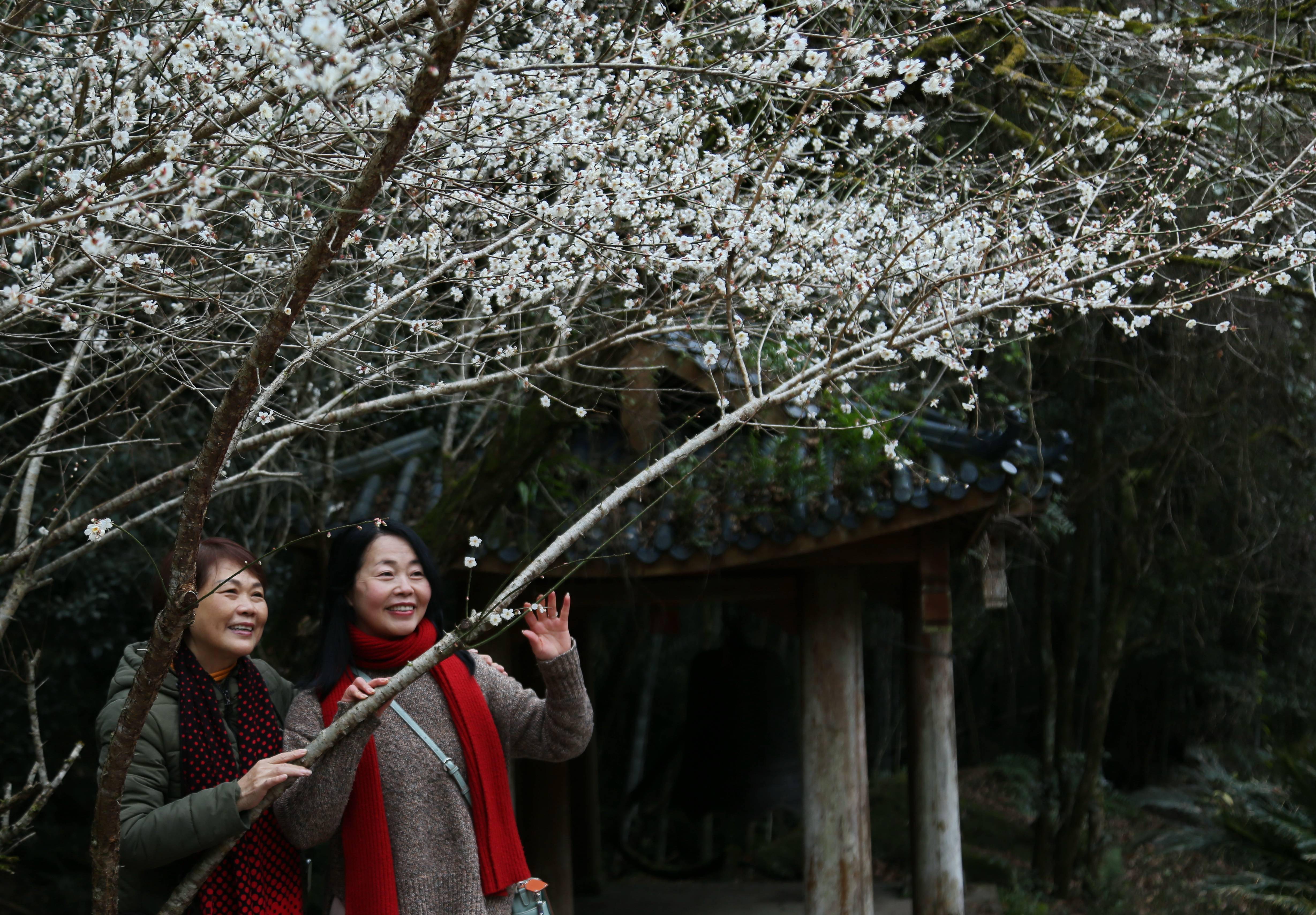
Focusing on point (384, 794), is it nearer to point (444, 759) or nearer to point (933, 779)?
point (444, 759)

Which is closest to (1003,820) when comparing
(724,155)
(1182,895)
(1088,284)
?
(1182,895)

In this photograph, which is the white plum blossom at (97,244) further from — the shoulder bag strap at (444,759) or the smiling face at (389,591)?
the shoulder bag strap at (444,759)

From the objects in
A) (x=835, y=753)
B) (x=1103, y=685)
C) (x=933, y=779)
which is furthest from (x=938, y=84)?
(x=1103, y=685)

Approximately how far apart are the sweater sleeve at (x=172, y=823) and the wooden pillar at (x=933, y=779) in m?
3.83

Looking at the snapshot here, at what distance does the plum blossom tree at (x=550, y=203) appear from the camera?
199 cm

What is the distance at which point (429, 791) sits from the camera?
92.3 inches

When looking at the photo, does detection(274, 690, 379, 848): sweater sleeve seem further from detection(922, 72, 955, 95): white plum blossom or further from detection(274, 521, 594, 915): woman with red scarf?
detection(922, 72, 955, 95): white plum blossom

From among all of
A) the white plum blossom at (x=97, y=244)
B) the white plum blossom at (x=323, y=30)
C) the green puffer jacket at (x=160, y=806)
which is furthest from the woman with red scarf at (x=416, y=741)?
the white plum blossom at (x=323, y=30)

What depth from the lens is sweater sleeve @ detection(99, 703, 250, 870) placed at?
1902mm

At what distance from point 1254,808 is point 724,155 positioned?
19.1ft

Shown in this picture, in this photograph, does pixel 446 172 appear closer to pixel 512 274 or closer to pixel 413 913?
pixel 512 274

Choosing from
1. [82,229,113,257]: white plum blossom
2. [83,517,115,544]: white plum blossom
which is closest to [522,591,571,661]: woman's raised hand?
[83,517,115,544]: white plum blossom

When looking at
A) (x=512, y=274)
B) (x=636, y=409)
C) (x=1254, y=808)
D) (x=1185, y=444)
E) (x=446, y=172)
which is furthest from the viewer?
(x=1185, y=444)

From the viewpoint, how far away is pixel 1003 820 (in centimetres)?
995
